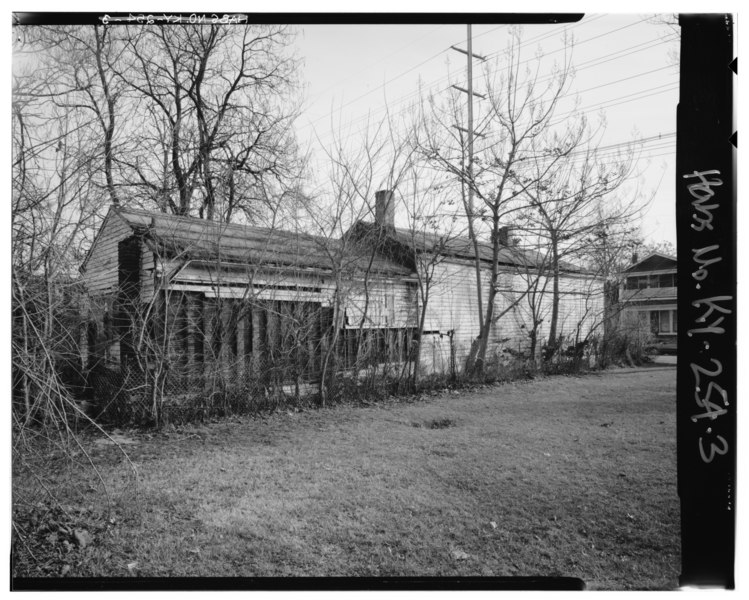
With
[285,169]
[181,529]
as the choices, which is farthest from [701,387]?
[285,169]

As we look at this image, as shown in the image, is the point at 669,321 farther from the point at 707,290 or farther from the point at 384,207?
the point at 384,207

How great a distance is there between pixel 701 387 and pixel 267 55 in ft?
15.8

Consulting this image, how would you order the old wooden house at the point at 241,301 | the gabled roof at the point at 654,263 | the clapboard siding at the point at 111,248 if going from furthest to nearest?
the clapboard siding at the point at 111,248 → the old wooden house at the point at 241,301 → the gabled roof at the point at 654,263

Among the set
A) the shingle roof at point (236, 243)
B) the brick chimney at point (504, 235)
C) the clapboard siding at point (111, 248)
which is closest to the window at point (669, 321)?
the shingle roof at point (236, 243)

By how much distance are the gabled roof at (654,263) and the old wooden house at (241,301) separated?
11.8ft

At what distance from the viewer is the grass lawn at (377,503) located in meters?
3.04

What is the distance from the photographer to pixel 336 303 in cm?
821

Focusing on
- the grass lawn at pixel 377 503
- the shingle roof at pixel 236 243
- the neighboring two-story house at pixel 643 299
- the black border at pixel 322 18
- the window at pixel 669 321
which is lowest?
the grass lawn at pixel 377 503

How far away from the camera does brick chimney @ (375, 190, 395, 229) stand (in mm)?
8531

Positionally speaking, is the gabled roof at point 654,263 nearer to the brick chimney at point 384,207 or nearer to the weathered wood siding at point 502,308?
the weathered wood siding at point 502,308

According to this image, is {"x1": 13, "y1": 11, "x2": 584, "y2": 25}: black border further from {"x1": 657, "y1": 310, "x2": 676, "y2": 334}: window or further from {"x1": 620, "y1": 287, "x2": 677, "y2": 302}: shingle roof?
{"x1": 620, "y1": 287, "x2": 677, "y2": 302}: shingle roof

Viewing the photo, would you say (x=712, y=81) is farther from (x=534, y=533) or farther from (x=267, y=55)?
(x=267, y=55)

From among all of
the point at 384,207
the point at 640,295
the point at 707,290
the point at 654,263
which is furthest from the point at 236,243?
the point at 640,295

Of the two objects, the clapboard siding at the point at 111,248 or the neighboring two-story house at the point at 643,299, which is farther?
the neighboring two-story house at the point at 643,299
